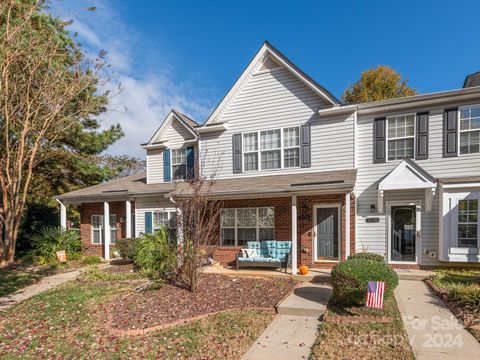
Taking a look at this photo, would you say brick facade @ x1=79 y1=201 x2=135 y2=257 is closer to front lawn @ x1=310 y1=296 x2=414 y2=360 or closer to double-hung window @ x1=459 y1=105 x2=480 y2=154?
front lawn @ x1=310 y1=296 x2=414 y2=360

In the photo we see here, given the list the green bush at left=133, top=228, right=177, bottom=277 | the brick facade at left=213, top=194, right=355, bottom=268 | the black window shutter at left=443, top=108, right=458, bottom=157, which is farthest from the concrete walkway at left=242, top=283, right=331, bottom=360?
the black window shutter at left=443, top=108, right=458, bottom=157

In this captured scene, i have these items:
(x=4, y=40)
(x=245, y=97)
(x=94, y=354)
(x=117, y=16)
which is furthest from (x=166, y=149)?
(x=94, y=354)

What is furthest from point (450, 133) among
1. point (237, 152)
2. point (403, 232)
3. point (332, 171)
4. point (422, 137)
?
point (237, 152)

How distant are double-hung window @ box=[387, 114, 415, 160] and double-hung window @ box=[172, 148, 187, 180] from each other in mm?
8717

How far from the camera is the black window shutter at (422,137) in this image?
962cm

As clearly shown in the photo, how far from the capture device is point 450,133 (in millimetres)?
9305

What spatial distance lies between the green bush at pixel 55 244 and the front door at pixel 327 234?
11.2 meters

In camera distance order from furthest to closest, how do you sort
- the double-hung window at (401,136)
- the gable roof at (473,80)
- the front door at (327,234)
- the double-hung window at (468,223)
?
the gable roof at (473,80) → the front door at (327,234) → the double-hung window at (401,136) → the double-hung window at (468,223)

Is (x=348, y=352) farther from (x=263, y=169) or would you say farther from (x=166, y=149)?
(x=166, y=149)

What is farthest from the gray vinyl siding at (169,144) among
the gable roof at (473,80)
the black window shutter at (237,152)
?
the gable roof at (473,80)

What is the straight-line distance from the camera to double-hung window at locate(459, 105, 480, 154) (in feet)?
29.9

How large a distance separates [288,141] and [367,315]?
7.26 metres

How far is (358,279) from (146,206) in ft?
34.3

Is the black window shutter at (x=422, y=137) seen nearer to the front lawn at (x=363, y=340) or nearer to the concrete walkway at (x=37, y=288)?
the front lawn at (x=363, y=340)
